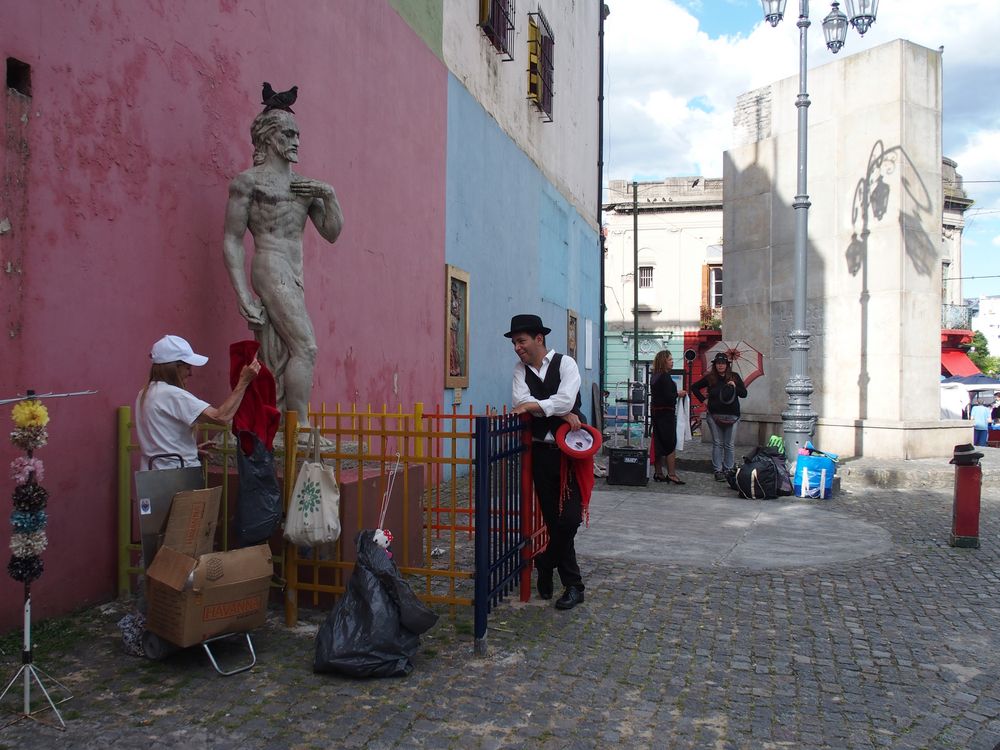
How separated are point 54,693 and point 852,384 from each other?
1322cm

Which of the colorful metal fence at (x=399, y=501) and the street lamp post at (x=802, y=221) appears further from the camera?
the street lamp post at (x=802, y=221)

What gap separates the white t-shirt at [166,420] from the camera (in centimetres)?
450

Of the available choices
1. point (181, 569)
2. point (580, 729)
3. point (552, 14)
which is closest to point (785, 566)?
point (580, 729)

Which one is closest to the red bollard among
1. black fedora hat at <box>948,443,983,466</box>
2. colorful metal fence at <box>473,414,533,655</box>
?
black fedora hat at <box>948,443,983,466</box>

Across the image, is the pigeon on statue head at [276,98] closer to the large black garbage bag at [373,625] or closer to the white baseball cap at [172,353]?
the white baseball cap at [172,353]

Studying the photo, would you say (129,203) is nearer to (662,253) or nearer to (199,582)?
(199,582)

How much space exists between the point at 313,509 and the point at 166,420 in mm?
970

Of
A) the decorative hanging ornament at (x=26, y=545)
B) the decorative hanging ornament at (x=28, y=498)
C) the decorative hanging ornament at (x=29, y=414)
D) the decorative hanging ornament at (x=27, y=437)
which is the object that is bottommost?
the decorative hanging ornament at (x=26, y=545)

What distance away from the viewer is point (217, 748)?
3.23m

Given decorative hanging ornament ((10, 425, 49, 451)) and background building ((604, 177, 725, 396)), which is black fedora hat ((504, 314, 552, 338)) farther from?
background building ((604, 177, 725, 396))

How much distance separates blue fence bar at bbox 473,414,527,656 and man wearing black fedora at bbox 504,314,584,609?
140 millimetres

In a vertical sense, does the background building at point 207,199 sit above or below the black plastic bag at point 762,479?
above

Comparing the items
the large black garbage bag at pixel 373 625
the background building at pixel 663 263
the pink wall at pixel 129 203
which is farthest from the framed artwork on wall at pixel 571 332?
the background building at pixel 663 263

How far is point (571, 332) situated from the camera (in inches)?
715
